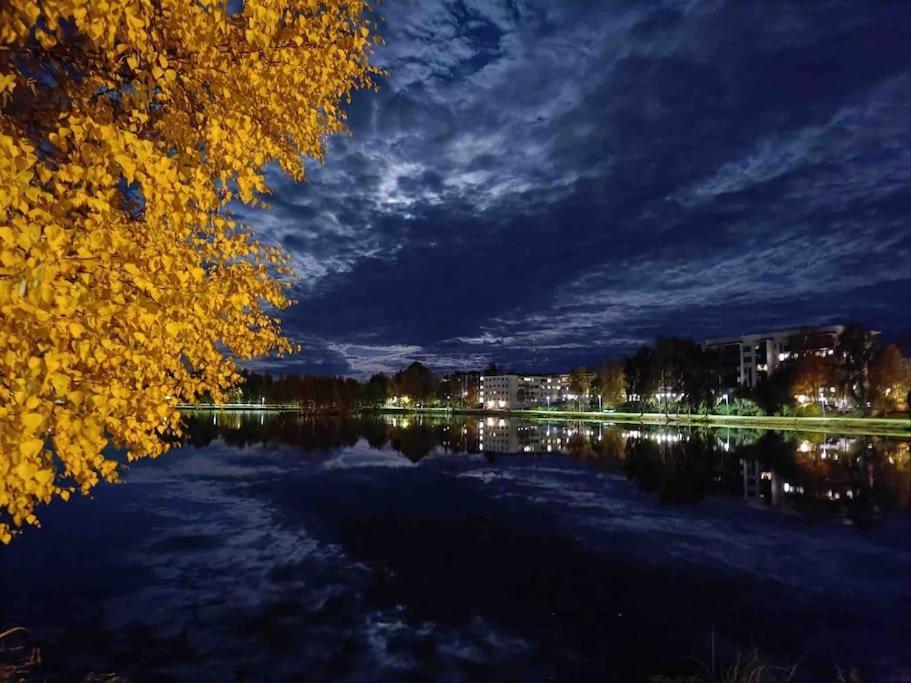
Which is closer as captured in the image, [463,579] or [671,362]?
[463,579]

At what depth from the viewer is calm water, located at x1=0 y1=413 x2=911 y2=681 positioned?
1401cm

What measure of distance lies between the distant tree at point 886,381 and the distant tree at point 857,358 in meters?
1.01

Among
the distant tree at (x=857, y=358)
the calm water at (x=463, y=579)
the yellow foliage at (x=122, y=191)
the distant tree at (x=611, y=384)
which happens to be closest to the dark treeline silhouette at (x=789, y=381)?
the distant tree at (x=857, y=358)

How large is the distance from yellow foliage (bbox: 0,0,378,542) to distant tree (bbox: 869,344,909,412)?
11367 cm

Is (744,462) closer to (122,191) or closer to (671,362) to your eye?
(122,191)

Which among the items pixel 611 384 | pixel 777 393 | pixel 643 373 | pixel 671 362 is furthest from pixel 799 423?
pixel 611 384

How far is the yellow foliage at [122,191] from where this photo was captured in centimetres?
448

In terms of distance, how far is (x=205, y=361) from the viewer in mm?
8562

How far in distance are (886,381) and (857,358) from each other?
582cm

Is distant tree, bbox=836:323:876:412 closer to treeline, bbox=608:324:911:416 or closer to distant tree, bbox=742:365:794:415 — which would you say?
treeline, bbox=608:324:911:416

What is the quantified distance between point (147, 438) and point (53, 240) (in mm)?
3805

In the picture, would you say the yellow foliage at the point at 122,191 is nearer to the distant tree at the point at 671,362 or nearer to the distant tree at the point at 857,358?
the distant tree at the point at 857,358

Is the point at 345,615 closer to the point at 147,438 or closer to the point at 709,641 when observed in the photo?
the point at 709,641

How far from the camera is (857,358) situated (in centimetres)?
9719
